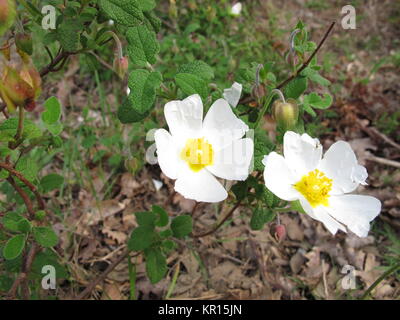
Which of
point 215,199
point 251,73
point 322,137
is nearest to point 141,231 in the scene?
point 215,199

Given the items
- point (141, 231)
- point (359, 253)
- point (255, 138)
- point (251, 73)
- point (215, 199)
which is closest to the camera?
point (215, 199)

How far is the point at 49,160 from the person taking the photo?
8.55 ft

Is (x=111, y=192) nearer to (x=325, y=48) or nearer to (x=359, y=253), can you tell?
(x=359, y=253)

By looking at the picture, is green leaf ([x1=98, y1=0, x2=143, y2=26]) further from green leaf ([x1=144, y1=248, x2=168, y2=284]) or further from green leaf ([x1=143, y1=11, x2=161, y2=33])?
green leaf ([x1=144, y1=248, x2=168, y2=284])

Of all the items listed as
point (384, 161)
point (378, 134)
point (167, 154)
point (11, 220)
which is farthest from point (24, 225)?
point (378, 134)

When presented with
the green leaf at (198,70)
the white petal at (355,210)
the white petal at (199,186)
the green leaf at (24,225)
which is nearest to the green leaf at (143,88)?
the green leaf at (198,70)

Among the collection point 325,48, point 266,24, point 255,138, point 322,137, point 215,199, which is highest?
point 266,24

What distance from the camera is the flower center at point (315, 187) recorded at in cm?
131

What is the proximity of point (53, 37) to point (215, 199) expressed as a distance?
2.90ft

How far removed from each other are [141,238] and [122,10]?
0.90 metres

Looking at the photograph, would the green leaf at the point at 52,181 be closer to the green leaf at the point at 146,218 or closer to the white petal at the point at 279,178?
the green leaf at the point at 146,218

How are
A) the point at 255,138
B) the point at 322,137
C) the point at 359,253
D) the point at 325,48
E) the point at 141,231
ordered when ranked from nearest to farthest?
the point at 255,138 → the point at 141,231 → the point at 359,253 → the point at 322,137 → the point at 325,48

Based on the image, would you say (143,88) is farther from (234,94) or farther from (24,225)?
(24,225)

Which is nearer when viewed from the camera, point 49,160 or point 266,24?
point 49,160
